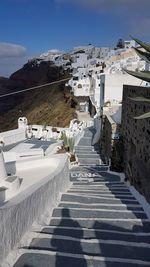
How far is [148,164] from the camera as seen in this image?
7188mm

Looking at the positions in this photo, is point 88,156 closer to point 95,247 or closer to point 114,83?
point 114,83

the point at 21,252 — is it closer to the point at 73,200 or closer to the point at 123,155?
the point at 73,200

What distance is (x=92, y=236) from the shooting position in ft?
15.5

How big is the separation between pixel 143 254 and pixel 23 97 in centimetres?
7355

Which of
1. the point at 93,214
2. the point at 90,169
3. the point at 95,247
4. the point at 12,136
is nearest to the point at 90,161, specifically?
the point at 90,169

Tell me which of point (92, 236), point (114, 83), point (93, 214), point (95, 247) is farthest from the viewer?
point (114, 83)

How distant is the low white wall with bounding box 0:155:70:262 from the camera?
384 centimetres

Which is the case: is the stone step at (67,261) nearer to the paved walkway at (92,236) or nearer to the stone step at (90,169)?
the paved walkway at (92,236)

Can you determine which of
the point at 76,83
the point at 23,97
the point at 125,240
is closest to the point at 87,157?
the point at 125,240

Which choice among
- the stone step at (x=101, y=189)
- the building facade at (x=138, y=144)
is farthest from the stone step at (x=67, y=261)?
the stone step at (x=101, y=189)

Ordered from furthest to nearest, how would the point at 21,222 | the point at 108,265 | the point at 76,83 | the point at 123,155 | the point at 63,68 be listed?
the point at 63,68 → the point at 76,83 → the point at 123,155 → the point at 21,222 → the point at 108,265

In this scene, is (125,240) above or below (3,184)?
below

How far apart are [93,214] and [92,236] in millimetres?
1195

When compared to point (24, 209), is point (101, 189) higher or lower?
lower
